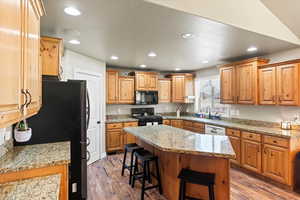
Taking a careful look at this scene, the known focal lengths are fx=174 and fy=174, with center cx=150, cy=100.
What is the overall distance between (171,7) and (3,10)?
148 cm

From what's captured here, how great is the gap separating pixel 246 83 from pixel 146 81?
274 centimetres

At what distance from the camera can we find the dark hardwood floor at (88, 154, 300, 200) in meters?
2.68

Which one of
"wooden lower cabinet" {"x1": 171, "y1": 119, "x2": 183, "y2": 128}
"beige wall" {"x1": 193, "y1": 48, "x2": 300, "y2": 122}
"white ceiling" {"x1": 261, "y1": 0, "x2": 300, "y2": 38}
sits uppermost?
"white ceiling" {"x1": 261, "y1": 0, "x2": 300, "y2": 38}

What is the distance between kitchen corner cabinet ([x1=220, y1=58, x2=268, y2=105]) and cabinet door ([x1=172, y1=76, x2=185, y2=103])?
1697mm

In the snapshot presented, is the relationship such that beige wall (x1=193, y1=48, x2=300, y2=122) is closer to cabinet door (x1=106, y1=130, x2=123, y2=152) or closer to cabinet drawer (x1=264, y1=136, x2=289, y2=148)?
cabinet drawer (x1=264, y1=136, x2=289, y2=148)

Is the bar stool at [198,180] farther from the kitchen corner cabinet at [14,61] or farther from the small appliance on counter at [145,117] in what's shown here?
the small appliance on counter at [145,117]

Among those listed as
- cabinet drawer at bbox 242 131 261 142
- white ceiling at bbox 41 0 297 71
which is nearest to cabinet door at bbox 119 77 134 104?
white ceiling at bbox 41 0 297 71

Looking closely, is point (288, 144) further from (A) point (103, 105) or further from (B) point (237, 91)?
(A) point (103, 105)

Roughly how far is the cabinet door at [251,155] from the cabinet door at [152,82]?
2.94m

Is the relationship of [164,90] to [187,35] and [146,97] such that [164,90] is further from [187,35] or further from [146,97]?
[187,35]

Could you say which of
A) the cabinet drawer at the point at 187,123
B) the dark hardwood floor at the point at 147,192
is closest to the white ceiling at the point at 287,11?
the dark hardwood floor at the point at 147,192

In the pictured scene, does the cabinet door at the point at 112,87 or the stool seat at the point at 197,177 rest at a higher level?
the cabinet door at the point at 112,87

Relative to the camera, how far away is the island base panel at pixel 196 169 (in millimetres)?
2144

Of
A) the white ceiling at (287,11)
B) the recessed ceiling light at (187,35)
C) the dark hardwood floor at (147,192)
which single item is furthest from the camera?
the dark hardwood floor at (147,192)
